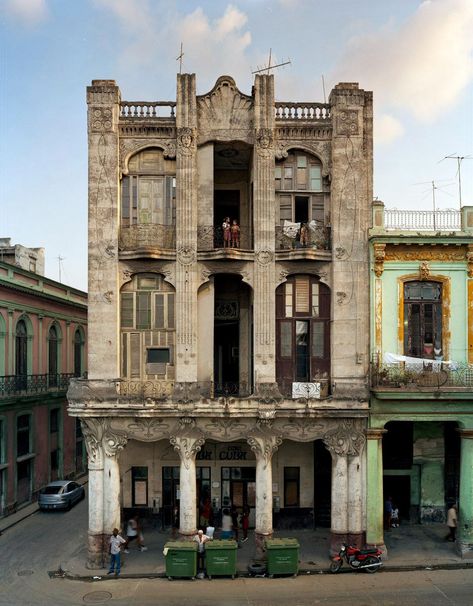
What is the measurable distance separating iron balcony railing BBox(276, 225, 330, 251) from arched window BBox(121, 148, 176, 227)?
443 cm

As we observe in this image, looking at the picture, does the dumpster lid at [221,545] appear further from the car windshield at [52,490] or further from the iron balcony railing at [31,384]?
the iron balcony railing at [31,384]

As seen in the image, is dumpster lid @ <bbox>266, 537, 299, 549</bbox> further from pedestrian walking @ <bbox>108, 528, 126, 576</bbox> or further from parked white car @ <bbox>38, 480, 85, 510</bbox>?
parked white car @ <bbox>38, 480, 85, 510</bbox>

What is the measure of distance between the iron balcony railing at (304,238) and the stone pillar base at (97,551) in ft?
42.5

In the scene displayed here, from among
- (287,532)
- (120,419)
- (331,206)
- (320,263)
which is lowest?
(287,532)

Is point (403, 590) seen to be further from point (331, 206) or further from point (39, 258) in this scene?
point (39, 258)

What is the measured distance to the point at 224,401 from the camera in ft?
70.9

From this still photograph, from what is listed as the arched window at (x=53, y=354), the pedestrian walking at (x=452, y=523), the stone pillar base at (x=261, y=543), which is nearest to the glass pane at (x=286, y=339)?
the stone pillar base at (x=261, y=543)

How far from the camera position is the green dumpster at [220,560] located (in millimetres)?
20203

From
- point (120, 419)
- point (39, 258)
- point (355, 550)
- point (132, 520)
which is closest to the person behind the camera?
point (355, 550)

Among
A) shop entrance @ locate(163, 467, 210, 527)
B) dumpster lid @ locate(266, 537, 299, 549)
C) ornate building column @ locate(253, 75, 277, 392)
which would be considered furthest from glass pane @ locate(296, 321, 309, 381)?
shop entrance @ locate(163, 467, 210, 527)

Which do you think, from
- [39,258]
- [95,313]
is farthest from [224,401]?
[39,258]

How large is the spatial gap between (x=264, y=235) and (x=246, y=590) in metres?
12.7

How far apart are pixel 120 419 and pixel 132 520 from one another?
4683 mm

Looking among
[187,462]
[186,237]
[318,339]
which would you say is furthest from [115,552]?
[186,237]
